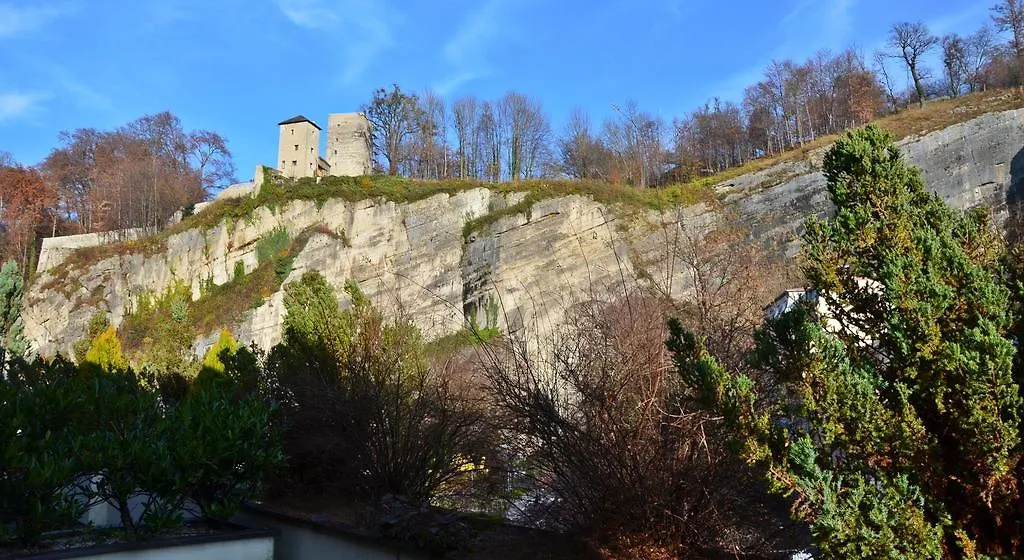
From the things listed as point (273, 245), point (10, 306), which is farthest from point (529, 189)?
point (10, 306)

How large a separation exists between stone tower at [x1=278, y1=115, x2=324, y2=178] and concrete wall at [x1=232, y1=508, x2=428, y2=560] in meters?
37.2

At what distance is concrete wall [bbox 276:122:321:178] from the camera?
138 feet

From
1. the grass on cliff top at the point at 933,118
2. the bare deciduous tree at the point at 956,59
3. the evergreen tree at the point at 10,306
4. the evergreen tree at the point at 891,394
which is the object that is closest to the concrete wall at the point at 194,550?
the evergreen tree at the point at 891,394

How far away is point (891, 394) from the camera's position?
328 centimetres

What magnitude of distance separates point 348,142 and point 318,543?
128 ft

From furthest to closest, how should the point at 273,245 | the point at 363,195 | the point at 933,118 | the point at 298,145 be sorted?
the point at 298,145 < the point at 273,245 < the point at 363,195 < the point at 933,118

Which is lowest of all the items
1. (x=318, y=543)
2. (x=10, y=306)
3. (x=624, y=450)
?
(x=318, y=543)

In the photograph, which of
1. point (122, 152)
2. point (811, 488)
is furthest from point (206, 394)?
point (122, 152)

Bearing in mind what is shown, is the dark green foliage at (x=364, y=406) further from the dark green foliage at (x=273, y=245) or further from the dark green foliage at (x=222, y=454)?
the dark green foliage at (x=273, y=245)

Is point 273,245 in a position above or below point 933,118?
below

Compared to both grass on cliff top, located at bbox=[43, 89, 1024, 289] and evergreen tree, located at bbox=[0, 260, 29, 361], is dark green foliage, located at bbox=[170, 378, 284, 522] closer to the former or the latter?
evergreen tree, located at bbox=[0, 260, 29, 361]

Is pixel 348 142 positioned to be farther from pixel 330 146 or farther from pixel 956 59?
pixel 956 59

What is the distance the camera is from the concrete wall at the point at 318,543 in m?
5.61

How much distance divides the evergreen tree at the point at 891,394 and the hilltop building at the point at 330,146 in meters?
40.3
